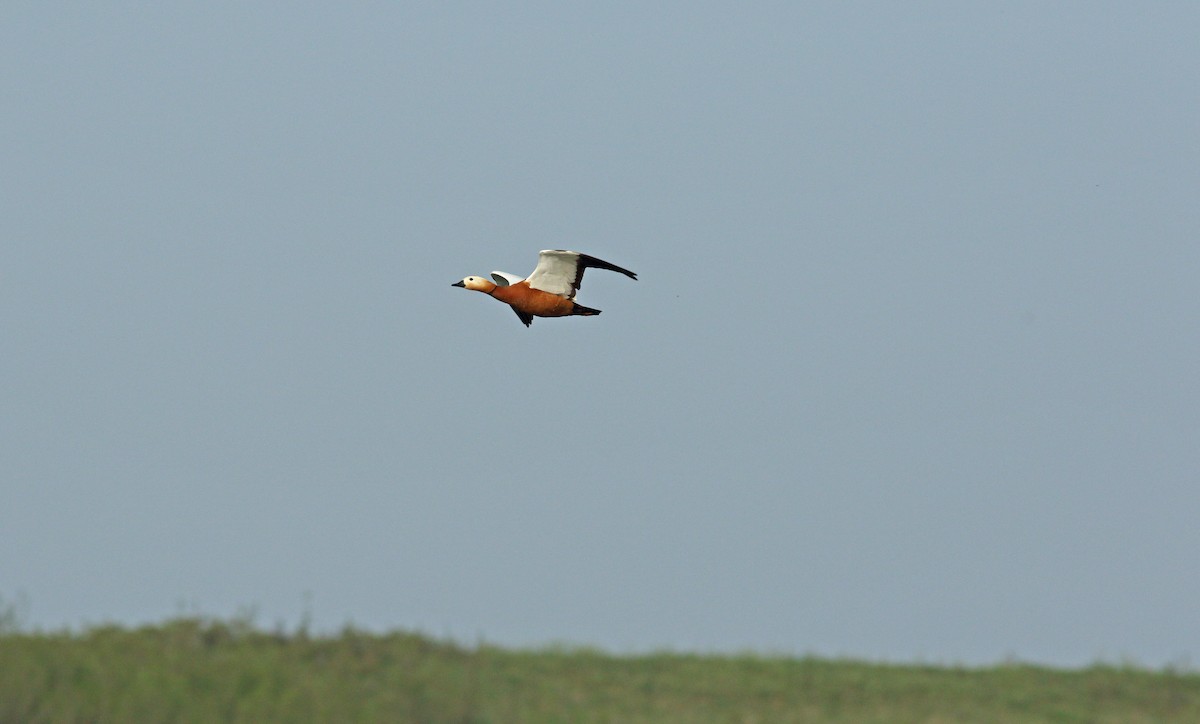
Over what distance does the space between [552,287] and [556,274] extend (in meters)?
0.21

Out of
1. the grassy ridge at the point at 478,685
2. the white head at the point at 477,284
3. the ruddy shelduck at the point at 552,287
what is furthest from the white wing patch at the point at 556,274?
the grassy ridge at the point at 478,685

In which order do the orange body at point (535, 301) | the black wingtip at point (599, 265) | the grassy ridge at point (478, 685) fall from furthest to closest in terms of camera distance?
1. the orange body at point (535, 301)
2. the black wingtip at point (599, 265)
3. the grassy ridge at point (478, 685)

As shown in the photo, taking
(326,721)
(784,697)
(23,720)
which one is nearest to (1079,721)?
(784,697)

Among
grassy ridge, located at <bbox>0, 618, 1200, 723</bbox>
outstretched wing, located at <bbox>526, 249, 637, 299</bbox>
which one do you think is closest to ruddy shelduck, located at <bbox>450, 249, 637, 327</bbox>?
outstretched wing, located at <bbox>526, 249, 637, 299</bbox>

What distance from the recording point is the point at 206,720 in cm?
1314

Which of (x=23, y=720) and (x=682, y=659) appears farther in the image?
(x=682, y=659)

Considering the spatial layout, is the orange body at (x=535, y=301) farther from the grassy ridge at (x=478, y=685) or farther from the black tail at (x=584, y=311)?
the grassy ridge at (x=478, y=685)

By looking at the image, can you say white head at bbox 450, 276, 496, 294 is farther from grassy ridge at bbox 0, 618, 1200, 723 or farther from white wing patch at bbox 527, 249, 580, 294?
grassy ridge at bbox 0, 618, 1200, 723

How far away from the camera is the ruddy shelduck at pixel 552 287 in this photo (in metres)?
20.4

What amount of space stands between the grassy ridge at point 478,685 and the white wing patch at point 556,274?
628 centimetres

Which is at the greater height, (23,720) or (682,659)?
(682,659)

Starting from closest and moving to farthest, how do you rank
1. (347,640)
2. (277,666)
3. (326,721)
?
(326,721)
(277,666)
(347,640)

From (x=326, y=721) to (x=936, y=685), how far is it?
6448 millimetres

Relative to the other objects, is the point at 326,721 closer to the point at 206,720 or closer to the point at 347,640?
the point at 206,720
